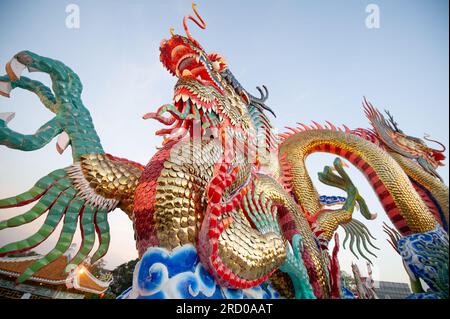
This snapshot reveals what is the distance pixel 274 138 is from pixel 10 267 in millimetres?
2666

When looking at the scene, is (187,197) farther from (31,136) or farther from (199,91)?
(31,136)

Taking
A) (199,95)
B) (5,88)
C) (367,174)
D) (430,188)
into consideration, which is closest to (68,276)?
(5,88)

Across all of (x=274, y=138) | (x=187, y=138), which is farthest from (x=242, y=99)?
(x=187, y=138)

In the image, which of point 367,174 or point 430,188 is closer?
point 367,174

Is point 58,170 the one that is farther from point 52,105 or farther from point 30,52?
point 30,52

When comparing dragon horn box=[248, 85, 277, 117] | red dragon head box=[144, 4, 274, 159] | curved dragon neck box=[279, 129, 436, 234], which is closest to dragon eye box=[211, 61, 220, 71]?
red dragon head box=[144, 4, 274, 159]

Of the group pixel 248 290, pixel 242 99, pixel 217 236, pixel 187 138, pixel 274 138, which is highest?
pixel 242 99

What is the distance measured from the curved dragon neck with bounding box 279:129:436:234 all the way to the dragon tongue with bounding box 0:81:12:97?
9.85 feet

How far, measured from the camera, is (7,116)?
6.23ft

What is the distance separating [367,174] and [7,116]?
4.11 m

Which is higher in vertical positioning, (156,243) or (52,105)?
(52,105)

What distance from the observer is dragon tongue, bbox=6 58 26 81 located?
6.46 feet

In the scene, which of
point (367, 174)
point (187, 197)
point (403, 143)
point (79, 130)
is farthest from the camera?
point (403, 143)
